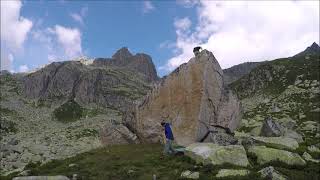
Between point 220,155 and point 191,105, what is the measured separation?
8804 millimetres

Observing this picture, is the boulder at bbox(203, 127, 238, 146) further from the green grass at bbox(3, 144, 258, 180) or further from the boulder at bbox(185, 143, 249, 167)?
the boulder at bbox(185, 143, 249, 167)

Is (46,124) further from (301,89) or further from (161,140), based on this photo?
(161,140)

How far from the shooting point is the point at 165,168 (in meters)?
30.7

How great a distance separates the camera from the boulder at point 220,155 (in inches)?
1192

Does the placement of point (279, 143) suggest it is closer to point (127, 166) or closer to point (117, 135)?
point (127, 166)

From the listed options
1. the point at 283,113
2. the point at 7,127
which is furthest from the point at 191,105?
the point at 7,127

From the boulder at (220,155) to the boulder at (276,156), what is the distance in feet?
4.50

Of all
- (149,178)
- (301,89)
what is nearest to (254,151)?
(149,178)

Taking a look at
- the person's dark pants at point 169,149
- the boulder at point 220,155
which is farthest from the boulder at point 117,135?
the boulder at point 220,155

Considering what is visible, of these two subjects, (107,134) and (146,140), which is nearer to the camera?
(146,140)

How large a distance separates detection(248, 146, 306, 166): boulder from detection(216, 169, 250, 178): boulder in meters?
3.88

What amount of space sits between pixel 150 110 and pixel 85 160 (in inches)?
337

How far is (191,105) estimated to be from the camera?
3900 centimetres

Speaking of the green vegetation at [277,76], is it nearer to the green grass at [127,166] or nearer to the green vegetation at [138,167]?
the green grass at [127,166]
